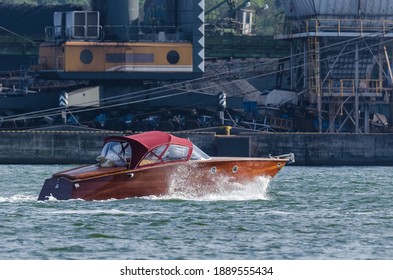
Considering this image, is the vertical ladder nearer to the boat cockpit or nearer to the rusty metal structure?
the rusty metal structure

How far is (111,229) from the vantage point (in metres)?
46.9

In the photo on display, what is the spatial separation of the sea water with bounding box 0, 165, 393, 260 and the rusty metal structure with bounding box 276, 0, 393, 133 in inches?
1282

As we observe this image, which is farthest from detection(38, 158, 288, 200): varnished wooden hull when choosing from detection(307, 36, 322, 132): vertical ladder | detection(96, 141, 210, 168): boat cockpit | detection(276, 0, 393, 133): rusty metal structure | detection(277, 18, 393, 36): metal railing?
detection(277, 18, 393, 36): metal railing

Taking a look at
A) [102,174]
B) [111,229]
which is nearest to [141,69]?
[102,174]

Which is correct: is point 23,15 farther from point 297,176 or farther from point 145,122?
point 297,176

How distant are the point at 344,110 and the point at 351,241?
5151 centimetres

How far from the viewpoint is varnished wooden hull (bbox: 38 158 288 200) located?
172 ft

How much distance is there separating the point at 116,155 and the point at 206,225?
21.6ft

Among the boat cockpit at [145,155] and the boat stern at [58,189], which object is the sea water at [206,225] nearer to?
the boat stern at [58,189]

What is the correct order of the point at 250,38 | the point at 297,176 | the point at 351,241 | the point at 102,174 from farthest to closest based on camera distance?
the point at 250,38
the point at 297,176
the point at 102,174
the point at 351,241

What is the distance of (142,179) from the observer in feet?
174

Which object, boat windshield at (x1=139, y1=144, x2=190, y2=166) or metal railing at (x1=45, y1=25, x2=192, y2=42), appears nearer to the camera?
boat windshield at (x1=139, y1=144, x2=190, y2=166)

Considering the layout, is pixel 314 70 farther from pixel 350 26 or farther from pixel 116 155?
pixel 116 155

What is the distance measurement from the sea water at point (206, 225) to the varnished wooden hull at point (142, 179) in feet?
0.95
